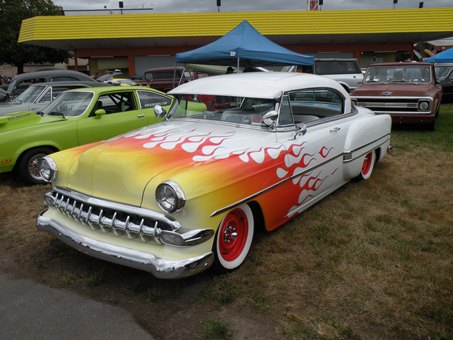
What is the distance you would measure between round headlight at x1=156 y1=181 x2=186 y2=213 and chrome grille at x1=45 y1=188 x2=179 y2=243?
0.08 metres

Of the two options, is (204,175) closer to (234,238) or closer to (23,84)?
(234,238)

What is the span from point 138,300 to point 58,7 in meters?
46.2

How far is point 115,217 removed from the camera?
296cm

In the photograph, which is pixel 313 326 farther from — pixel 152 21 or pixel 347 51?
pixel 347 51

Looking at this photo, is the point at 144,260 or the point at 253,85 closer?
the point at 144,260

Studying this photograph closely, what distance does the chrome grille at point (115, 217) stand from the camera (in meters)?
2.79

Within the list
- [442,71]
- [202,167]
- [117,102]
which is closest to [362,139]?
[202,167]

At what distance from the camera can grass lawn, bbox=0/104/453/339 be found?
104 inches

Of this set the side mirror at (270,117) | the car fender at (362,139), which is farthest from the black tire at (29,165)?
the car fender at (362,139)

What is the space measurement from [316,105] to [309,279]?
7.92 ft

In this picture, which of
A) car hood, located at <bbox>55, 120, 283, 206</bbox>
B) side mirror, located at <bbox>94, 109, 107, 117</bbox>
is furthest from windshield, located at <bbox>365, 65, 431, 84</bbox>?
car hood, located at <bbox>55, 120, 283, 206</bbox>

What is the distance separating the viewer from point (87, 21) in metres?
24.8

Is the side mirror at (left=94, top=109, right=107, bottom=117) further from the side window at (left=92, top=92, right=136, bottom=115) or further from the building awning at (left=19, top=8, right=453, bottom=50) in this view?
the building awning at (left=19, top=8, right=453, bottom=50)

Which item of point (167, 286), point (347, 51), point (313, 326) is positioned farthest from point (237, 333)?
point (347, 51)
